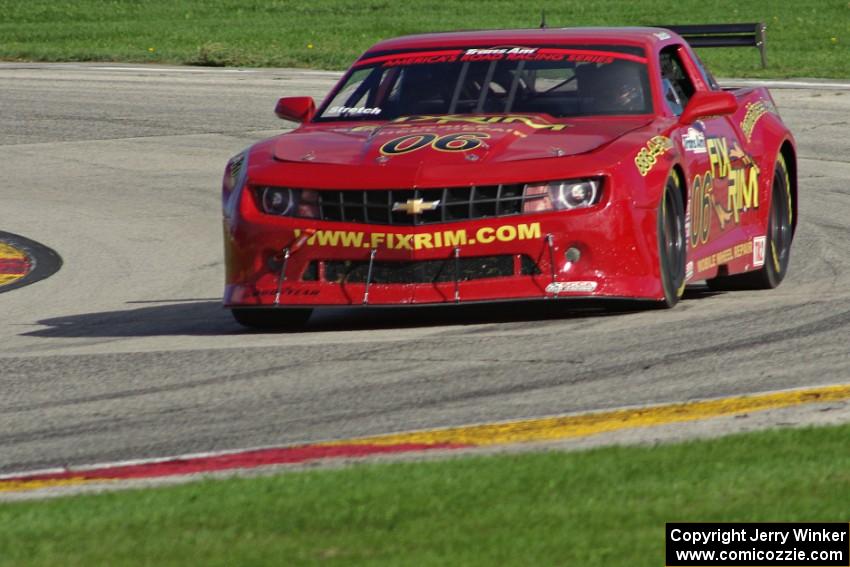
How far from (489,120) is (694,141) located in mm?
1047

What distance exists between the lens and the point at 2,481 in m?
→ 5.56

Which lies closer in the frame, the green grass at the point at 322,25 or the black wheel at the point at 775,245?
the black wheel at the point at 775,245

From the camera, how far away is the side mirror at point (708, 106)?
902 cm

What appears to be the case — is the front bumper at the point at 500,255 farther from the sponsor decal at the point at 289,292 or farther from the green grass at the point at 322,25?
the green grass at the point at 322,25

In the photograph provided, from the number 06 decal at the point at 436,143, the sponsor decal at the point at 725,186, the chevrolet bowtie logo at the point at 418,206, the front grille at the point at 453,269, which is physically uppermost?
the number 06 decal at the point at 436,143

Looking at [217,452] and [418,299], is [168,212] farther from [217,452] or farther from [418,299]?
[217,452]

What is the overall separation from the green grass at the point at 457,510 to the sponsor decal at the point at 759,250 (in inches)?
176

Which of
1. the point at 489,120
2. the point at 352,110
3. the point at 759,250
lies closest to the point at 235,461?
the point at 489,120

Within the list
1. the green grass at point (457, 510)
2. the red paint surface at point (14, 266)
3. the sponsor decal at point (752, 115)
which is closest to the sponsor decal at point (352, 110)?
the sponsor decal at point (752, 115)

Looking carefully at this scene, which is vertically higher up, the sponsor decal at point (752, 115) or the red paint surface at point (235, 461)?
the red paint surface at point (235, 461)

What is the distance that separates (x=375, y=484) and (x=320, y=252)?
323 centimetres

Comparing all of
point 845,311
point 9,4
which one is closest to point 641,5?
point 9,4

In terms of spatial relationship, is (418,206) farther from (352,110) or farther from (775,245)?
(775,245)

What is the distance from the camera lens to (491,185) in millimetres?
8156
